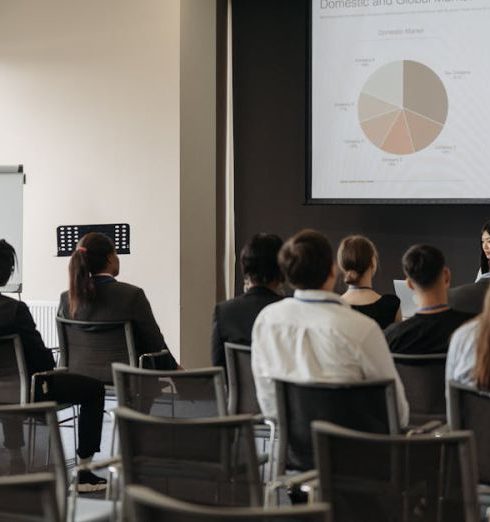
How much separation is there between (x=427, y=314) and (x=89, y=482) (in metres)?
2.10

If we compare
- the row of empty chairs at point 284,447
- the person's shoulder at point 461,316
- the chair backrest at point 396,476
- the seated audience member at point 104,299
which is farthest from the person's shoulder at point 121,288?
the chair backrest at point 396,476

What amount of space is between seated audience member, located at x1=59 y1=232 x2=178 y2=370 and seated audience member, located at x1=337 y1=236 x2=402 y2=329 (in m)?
1.06

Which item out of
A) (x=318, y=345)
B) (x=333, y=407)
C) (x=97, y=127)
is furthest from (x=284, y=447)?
(x=97, y=127)

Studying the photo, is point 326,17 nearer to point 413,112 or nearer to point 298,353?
point 413,112

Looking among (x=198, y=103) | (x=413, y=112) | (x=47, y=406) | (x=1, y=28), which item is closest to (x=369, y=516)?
(x=47, y=406)

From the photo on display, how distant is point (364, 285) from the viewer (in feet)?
15.8

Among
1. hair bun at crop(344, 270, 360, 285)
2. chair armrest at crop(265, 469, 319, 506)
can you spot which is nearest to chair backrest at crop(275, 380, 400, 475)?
chair armrest at crop(265, 469, 319, 506)

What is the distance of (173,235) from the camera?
8.15 meters

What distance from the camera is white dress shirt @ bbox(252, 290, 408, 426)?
11.0 ft

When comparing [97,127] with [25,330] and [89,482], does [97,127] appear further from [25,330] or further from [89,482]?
[89,482]

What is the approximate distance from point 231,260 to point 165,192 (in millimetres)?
816

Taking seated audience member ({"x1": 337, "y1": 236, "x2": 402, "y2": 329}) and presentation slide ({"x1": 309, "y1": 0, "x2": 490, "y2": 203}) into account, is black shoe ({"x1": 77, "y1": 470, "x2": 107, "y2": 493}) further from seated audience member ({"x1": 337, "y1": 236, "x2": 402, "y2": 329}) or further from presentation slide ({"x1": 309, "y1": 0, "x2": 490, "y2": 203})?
presentation slide ({"x1": 309, "y1": 0, "x2": 490, "y2": 203})

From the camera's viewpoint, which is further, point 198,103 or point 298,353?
point 198,103

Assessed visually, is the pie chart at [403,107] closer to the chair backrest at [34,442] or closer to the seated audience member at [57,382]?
the seated audience member at [57,382]
